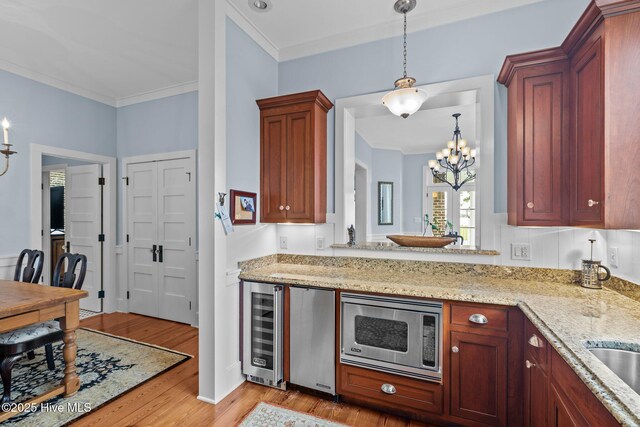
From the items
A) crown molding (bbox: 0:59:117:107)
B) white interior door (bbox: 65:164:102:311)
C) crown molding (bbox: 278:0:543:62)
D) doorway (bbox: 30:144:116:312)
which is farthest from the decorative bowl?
crown molding (bbox: 0:59:117:107)

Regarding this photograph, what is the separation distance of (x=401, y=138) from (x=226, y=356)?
4.96 m

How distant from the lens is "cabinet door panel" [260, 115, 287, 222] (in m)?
2.63

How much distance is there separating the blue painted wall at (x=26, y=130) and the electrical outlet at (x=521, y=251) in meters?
4.75

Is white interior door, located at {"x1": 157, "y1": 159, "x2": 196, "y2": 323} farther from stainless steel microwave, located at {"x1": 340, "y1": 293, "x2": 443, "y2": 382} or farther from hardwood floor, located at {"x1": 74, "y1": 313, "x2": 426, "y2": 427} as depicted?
stainless steel microwave, located at {"x1": 340, "y1": 293, "x2": 443, "y2": 382}

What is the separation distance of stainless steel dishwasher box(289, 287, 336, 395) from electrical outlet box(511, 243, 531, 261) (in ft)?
4.51

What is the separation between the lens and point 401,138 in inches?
230

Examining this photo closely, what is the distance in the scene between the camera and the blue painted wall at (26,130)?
3.15m

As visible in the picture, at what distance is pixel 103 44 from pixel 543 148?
3.80 meters

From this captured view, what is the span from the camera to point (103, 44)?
285 centimetres

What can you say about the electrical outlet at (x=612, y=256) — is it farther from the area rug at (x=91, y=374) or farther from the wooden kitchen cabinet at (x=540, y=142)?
the area rug at (x=91, y=374)

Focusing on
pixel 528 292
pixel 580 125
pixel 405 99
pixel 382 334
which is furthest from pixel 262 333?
pixel 580 125

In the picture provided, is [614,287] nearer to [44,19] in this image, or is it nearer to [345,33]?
[345,33]

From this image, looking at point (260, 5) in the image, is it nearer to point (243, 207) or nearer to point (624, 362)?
point (243, 207)

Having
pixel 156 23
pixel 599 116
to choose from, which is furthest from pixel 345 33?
pixel 599 116
